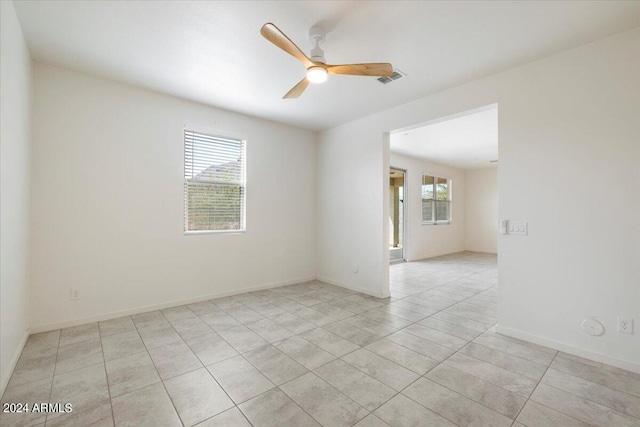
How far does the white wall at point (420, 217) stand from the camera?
24.3ft

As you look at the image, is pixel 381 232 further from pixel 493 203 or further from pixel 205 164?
pixel 493 203

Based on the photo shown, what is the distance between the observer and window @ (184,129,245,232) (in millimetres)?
3926

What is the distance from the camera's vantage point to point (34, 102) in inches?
114

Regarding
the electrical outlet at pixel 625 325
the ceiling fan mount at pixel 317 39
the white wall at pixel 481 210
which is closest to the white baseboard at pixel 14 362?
the ceiling fan mount at pixel 317 39

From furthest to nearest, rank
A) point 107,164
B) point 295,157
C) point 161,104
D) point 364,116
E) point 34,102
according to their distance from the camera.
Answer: point 295,157 < point 364,116 < point 161,104 < point 107,164 < point 34,102

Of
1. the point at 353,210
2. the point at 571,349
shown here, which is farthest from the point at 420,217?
the point at 571,349

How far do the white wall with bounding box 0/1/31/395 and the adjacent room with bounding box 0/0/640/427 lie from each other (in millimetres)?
37

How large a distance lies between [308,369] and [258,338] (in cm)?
76

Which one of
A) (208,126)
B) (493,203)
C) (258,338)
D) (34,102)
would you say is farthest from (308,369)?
(493,203)

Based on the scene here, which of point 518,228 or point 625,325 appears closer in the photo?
point 625,325

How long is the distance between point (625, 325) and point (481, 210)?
7341mm

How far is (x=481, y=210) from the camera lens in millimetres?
9055

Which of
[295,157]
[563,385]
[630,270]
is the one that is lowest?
[563,385]

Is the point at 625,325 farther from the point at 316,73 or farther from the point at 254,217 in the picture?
the point at 254,217
